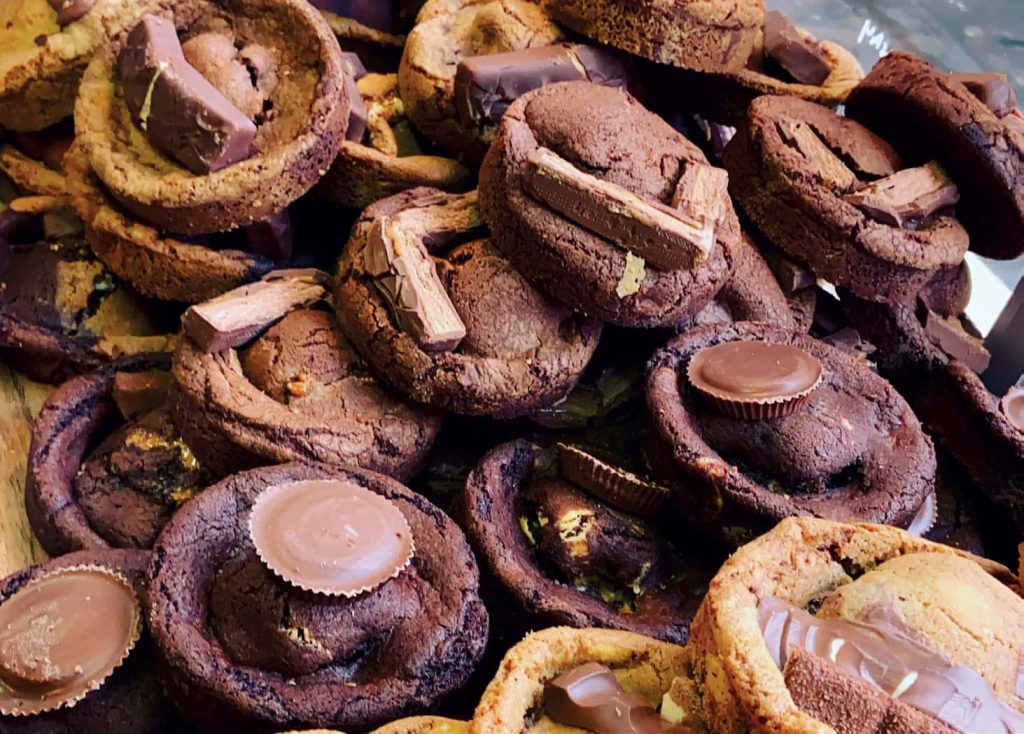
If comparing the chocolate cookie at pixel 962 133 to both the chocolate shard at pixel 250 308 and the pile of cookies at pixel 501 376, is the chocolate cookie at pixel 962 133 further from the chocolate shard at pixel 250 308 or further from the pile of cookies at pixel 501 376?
the chocolate shard at pixel 250 308

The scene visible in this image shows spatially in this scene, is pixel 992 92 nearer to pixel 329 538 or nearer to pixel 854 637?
pixel 854 637

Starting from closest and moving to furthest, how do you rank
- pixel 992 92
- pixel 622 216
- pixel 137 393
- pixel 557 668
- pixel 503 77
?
pixel 557 668 → pixel 622 216 → pixel 137 393 → pixel 503 77 → pixel 992 92

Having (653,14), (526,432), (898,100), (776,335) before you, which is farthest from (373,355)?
(898,100)

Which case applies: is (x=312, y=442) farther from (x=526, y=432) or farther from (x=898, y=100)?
(x=898, y=100)

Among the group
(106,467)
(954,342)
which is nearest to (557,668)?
(106,467)

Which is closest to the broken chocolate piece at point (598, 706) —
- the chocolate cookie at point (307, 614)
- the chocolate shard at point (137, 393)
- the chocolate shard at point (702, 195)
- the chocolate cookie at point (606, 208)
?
the chocolate cookie at point (307, 614)

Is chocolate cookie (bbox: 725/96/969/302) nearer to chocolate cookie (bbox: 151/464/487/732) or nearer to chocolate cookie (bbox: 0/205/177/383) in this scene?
chocolate cookie (bbox: 151/464/487/732)
